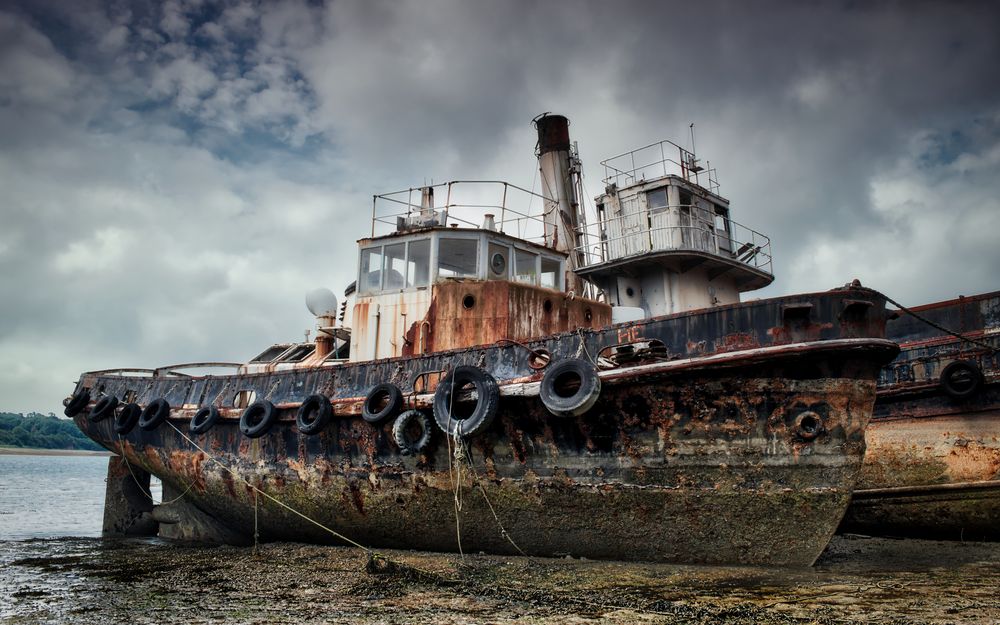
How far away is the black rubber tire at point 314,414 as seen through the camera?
8.21 metres

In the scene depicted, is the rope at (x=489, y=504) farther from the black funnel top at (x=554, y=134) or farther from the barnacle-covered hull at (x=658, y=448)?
the black funnel top at (x=554, y=134)

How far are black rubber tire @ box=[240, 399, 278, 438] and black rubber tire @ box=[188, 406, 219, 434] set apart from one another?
673 mm

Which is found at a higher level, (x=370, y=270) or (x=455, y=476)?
(x=370, y=270)

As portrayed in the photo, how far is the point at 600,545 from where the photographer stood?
671cm

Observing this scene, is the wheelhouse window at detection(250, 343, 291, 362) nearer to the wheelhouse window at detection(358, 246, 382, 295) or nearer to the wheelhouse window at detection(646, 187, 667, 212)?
the wheelhouse window at detection(358, 246, 382, 295)

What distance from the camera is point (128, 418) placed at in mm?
11352

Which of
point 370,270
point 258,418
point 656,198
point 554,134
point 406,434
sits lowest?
point 406,434

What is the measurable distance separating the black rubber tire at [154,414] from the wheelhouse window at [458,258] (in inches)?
199

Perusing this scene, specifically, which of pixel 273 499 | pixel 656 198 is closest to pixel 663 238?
pixel 656 198

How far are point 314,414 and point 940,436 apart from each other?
853cm

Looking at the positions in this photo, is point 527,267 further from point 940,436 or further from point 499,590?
point 940,436

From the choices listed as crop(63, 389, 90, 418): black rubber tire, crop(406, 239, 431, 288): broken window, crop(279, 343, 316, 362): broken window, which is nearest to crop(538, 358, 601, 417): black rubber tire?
crop(406, 239, 431, 288): broken window

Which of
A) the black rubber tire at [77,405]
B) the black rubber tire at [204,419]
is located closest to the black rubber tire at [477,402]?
the black rubber tire at [204,419]

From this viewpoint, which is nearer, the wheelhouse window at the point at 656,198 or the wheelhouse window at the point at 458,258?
the wheelhouse window at the point at 458,258
